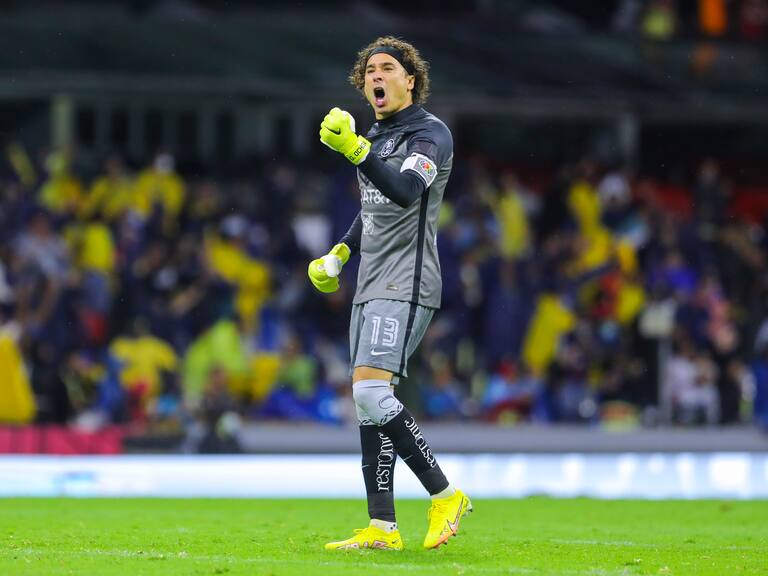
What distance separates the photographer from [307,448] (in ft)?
51.4

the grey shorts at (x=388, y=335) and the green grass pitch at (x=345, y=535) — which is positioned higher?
the grey shorts at (x=388, y=335)

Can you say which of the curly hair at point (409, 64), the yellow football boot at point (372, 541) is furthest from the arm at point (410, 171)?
the yellow football boot at point (372, 541)

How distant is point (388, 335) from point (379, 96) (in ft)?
4.00

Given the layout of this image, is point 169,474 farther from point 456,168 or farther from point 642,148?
point 642,148

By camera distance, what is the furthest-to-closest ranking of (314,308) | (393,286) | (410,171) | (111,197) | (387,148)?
(111,197) < (314,308) < (387,148) < (393,286) < (410,171)

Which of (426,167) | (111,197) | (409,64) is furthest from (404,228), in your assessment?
(111,197)

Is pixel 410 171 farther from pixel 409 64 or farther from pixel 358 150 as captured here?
pixel 409 64

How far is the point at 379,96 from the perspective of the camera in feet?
24.2

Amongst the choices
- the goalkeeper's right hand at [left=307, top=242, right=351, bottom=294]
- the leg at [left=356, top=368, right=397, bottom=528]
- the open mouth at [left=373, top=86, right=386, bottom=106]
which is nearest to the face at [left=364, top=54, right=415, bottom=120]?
the open mouth at [left=373, top=86, right=386, bottom=106]

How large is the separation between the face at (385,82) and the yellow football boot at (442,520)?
198cm

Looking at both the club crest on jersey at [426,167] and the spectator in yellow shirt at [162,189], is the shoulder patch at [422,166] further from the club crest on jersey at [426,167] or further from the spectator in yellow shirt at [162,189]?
the spectator in yellow shirt at [162,189]

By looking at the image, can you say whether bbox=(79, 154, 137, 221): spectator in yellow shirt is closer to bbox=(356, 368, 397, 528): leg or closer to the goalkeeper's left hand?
bbox=(356, 368, 397, 528): leg

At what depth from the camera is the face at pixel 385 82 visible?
7.36m

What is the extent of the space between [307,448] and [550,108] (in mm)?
10564
